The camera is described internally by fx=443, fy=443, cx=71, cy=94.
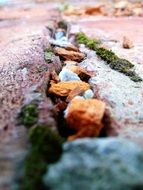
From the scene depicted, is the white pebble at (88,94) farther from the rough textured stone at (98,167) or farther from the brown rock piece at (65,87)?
the rough textured stone at (98,167)

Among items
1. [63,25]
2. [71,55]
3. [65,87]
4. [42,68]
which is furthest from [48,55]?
[63,25]

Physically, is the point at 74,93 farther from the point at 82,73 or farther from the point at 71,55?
the point at 71,55

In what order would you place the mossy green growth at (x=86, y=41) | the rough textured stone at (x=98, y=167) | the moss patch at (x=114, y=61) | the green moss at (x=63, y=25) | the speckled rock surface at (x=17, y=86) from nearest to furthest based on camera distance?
the rough textured stone at (x=98, y=167)
the speckled rock surface at (x=17, y=86)
the moss patch at (x=114, y=61)
the mossy green growth at (x=86, y=41)
the green moss at (x=63, y=25)

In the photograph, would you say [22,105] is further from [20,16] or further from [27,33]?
[20,16]

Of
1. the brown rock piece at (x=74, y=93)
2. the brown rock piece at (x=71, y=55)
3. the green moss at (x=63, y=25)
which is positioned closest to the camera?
the brown rock piece at (x=74, y=93)

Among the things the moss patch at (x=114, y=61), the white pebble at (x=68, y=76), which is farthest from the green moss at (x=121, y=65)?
the white pebble at (x=68, y=76)

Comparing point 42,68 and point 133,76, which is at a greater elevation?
point 42,68

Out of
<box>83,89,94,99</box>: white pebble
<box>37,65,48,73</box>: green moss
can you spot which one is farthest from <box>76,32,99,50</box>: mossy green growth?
<box>83,89,94,99</box>: white pebble
